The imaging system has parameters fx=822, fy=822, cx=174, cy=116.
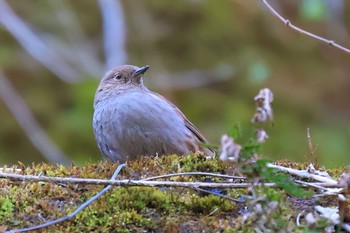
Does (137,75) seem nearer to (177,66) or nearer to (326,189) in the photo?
(177,66)

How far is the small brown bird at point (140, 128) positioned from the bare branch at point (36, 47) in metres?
3.73

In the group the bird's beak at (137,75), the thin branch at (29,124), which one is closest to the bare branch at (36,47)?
the thin branch at (29,124)

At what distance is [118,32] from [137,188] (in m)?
6.58

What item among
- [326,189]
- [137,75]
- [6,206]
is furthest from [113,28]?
[326,189]

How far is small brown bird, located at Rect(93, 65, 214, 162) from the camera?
19.2 ft

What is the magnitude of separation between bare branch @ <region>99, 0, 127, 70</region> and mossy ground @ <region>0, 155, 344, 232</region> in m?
5.99

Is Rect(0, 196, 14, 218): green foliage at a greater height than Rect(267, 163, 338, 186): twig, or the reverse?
Rect(267, 163, 338, 186): twig

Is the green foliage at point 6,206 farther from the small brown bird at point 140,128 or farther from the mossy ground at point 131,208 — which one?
the small brown bird at point 140,128

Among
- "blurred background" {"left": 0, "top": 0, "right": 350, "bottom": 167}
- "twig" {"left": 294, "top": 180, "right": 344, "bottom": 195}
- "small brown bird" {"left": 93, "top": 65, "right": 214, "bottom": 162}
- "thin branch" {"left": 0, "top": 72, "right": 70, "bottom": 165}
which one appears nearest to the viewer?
"twig" {"left": 294, "top": 180, "right": 344, "bottom": 195}

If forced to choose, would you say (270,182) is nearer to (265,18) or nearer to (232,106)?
(232,106)

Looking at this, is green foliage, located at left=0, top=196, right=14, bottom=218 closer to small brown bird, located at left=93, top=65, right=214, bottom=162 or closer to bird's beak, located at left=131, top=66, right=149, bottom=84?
small brown bird, located at left=93, top=65, right=214, bottom=162

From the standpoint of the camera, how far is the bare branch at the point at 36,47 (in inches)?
399

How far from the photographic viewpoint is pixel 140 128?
5.91m

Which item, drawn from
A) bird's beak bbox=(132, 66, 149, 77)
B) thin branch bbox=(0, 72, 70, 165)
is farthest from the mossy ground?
thin branch bbox=(0, 72, 70, 165)
